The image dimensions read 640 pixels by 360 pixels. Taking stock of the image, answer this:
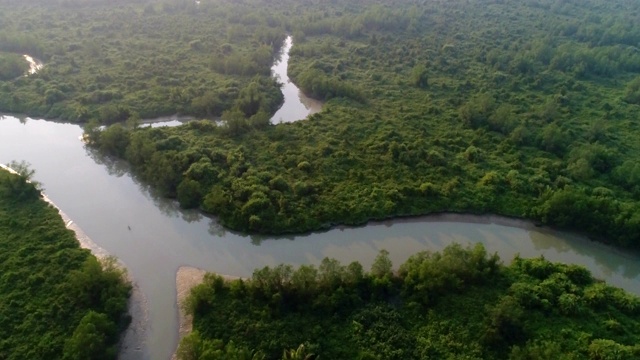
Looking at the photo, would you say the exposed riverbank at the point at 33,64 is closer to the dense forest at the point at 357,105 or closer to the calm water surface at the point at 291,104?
the dense forest at the point at 357,105

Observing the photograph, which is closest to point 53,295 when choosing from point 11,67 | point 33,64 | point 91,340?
point 91,340

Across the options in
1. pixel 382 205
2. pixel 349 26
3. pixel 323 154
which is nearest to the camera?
pixel 382 205

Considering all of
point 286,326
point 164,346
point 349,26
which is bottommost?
point 164,346

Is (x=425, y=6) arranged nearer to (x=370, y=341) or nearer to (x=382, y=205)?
(x=382, y=205)

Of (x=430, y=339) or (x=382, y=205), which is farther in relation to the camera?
(x=382, y=205)

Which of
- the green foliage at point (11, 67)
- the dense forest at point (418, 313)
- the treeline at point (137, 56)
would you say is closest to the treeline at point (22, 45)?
the treeline at point (137, 56)

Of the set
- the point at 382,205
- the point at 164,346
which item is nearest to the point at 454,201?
the point at 382,205

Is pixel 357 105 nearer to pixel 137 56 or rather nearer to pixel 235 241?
pixel 235 241
